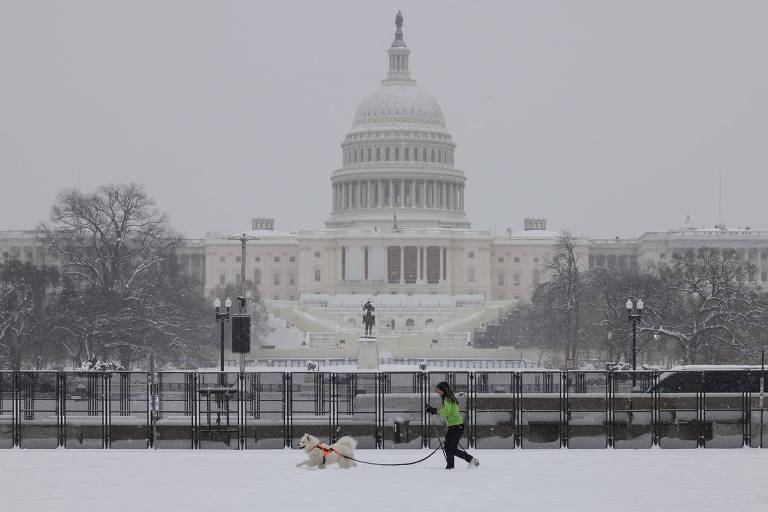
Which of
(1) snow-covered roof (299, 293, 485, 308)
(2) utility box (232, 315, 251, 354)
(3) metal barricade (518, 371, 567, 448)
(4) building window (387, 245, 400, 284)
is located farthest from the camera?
(4) building window (387, 245, 400, 284)

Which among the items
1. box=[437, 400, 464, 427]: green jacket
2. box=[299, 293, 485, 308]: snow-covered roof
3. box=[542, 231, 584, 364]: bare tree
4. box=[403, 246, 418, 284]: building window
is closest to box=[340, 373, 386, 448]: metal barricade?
box=[437, 400, 464, 427]: green jacket

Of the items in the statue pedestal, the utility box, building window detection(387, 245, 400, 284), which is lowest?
the statue pedestal

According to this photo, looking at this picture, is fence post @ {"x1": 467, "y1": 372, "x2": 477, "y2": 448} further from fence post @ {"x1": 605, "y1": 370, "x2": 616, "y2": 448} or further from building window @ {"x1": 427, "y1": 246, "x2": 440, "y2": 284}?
building window @ {"x1": 427, "y1": 246, "x2": 440, "y2": 284}

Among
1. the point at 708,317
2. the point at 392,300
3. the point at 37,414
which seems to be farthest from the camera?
the point at 392,300

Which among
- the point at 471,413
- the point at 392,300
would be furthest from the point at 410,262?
the point at 471,413

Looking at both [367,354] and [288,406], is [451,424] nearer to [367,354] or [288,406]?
[288,406]

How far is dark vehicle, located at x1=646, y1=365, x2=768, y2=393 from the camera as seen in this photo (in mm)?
39594

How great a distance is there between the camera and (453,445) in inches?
1235
